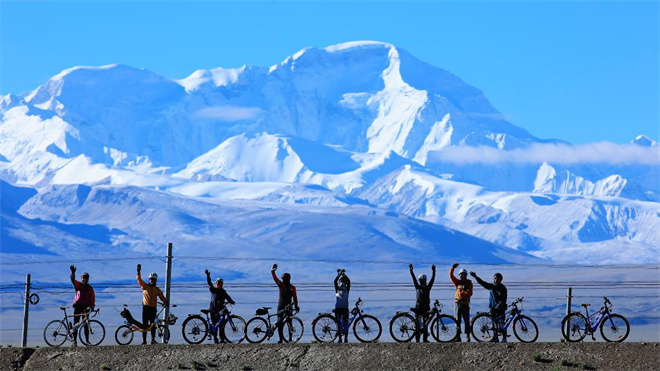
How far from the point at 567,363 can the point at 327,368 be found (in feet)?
21.3

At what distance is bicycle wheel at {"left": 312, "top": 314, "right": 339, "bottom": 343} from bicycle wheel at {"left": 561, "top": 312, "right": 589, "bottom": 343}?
678 centimetres

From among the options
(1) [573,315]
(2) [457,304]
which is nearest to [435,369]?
(2) [457,304]

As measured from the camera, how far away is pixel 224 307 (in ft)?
118

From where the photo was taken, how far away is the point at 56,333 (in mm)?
36281

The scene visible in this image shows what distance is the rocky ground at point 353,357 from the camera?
1278 inches

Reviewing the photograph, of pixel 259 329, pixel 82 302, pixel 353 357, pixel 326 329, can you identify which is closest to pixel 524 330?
pixel 353 357

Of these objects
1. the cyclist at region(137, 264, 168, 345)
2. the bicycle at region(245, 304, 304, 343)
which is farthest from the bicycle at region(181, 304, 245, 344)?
the cyclist at region(137, 264, 168, 345)

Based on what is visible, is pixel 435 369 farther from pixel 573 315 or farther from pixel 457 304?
pixel 573 315

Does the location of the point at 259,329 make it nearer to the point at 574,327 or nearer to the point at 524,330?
the point at 524,330

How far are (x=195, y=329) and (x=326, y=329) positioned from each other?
3921 millimetres

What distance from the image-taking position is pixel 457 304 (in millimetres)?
35594

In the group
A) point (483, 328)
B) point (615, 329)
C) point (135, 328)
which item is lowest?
point (615, 329)

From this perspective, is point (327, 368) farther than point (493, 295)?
No

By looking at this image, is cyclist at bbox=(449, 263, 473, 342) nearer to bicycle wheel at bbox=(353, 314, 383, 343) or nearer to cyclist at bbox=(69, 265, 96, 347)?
bicycle wheel at bbox=(353, 314, 383, 343)
